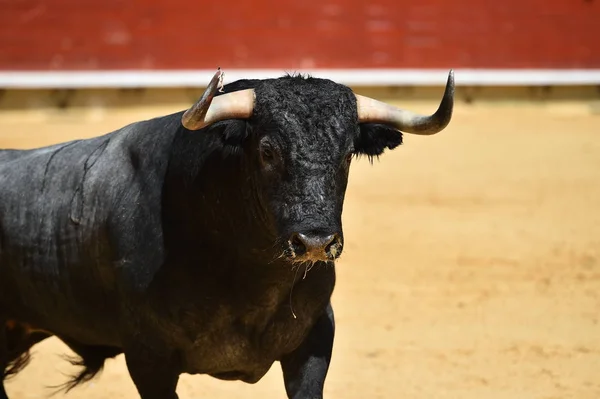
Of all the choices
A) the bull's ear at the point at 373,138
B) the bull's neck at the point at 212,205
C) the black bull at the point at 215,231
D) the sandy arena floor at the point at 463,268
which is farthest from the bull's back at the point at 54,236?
the sandy arena floor at the point at 463,268

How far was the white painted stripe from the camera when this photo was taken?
10.4m

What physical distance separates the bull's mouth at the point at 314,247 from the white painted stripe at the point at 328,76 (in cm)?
678

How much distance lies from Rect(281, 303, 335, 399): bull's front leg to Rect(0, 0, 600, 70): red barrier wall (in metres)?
6.44

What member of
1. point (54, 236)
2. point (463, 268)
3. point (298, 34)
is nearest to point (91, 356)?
point (54, 236)

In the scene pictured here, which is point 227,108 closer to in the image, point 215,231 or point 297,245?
point 215,231

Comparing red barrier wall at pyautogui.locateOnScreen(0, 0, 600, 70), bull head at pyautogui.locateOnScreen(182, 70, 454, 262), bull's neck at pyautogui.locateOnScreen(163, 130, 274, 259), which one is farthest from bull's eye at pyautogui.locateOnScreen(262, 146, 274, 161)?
red barrier wall at pyautogui.locateOnScreen(0, 0, 600, 70)

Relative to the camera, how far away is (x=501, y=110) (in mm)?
10633

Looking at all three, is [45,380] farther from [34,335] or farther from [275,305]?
[275,305]

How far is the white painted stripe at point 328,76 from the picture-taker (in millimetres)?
10414

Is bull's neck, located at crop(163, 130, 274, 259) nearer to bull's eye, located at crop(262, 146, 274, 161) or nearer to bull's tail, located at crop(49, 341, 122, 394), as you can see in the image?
bull's eye, located at crop(262, 146, 274, 161)

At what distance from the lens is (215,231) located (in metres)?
4.18

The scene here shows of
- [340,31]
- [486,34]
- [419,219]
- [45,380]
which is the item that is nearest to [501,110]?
[486,34]

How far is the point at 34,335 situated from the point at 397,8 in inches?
245

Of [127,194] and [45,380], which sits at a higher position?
[127,194]
